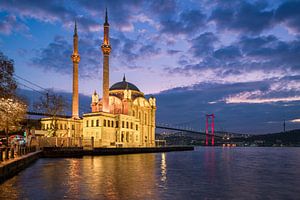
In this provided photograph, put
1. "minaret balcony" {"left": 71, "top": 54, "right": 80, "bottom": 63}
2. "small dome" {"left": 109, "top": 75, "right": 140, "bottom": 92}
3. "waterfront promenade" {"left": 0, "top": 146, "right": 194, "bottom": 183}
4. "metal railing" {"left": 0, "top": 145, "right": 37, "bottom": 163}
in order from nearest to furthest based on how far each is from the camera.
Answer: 1. "waterfront promenade" {"left": 0, "top": 146, "right": 194, "bottom": 183}
2. "metal railing" {"left": 0, "top": 145, "right": 37, "bottom": 163}
3. "minaret balcony" {"left": 71, "top": 54, "right": 80, "bottom": 63}
4. "small dome" {"left": 109, "top": 75, "right": 140, "bottom": 92}

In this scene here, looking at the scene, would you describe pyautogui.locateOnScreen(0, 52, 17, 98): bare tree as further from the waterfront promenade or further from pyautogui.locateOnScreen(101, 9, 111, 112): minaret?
pyautogui.locateOnScreen(101, 9, 111, 112): minaret

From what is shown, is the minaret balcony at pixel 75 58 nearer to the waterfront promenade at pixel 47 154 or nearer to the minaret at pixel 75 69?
the minaret at pixel 75 69

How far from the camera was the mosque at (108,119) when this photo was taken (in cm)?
7550

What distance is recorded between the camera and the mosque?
7550 cm

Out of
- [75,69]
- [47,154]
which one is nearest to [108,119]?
[75,69]

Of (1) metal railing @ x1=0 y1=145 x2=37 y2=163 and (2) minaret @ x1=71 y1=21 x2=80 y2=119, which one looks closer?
(1) metal railing @ x1=0 y1=145 x2=37 y2=163

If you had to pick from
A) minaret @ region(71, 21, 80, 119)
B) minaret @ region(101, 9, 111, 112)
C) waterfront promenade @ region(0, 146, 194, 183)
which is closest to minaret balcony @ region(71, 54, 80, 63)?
minaret @ region(71, 21, 80, 119)

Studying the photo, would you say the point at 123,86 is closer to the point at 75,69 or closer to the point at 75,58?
the point at 75,69

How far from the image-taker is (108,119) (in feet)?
252

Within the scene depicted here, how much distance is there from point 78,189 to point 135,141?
231ft

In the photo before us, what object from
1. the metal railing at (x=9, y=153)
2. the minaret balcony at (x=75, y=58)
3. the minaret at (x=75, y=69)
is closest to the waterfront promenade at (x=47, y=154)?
the metal railing at (x=9, y=153)

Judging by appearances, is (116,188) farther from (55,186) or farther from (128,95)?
(128,95)

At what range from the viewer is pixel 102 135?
74.1 metres

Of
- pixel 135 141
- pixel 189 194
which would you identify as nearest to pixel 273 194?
pixel 189 194
